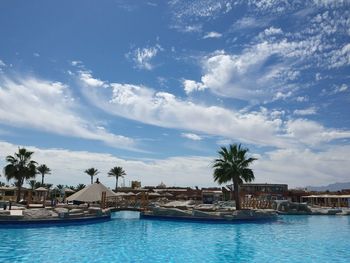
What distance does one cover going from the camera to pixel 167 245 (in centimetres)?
1720

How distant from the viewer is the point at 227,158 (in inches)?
1328

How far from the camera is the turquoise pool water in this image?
14109 millimetres

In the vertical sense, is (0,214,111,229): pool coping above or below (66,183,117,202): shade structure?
below

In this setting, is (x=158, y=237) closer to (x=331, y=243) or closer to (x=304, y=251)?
(x=304, y=251)

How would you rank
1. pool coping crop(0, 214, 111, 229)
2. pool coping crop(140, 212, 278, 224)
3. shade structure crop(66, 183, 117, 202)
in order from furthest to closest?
1. shade structure crop(66, 183, 117, 202)
2. pool coping crop(140, 212, 278, 224)
3. pool coping crop(0, 214, 111, 229)

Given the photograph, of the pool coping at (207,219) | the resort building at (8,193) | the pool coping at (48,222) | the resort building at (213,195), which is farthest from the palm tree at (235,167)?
the resort building at (213,195)

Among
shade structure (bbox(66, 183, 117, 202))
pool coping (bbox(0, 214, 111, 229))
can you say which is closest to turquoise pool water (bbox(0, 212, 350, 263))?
pool coping (bbox(0, 214, 111, 229))

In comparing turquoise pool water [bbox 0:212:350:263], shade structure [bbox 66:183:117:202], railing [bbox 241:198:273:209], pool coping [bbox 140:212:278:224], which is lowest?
turquoise pool water [bbox 0:212:350:263]

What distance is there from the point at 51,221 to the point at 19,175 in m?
17.8

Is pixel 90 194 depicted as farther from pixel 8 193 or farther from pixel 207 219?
pixel 8 193

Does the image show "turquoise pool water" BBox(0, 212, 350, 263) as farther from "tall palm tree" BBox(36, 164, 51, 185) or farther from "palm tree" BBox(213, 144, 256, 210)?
"tall palm tree" BBox(36, 164, 51, 185)

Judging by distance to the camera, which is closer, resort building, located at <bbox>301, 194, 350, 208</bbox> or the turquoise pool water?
the turquoise pool water

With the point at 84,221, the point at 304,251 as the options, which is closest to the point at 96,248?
the point at 304,251

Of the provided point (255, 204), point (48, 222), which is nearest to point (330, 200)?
point (255, 204)
